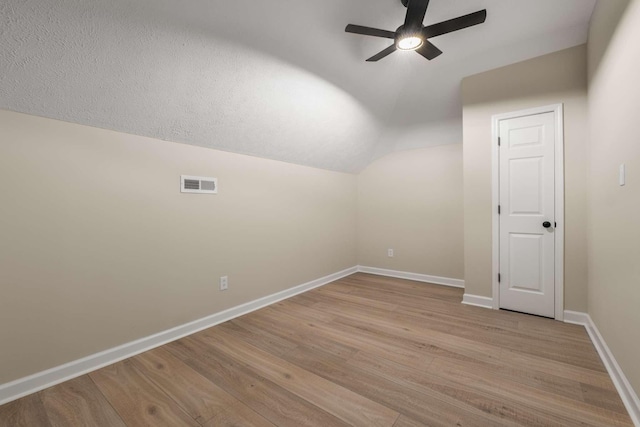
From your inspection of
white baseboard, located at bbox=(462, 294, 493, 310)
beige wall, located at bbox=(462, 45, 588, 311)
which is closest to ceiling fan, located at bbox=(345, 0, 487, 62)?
beige wall, located at bbox=(462, 45, 588, 311)

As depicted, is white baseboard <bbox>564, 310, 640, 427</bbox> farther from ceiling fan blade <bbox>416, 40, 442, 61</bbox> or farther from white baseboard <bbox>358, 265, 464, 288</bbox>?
ceiling fan blade <bbox>416, 40, 442, 61</bbox>

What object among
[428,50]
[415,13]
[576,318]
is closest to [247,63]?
[415,13]

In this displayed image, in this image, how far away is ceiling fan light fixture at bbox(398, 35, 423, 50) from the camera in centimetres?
200

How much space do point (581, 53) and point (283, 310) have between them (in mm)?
3776

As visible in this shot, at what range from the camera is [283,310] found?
113 inches

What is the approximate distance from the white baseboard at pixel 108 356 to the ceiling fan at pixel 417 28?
2.70 meters

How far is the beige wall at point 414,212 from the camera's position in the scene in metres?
3.71

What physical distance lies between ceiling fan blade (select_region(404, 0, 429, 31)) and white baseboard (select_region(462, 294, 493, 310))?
2.69 m

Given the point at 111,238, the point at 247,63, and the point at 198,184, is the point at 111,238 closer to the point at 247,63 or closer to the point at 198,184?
the point at 198,184

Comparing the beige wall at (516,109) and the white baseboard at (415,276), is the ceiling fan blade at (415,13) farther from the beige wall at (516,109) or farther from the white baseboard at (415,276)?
the white baseboard at (415,276)

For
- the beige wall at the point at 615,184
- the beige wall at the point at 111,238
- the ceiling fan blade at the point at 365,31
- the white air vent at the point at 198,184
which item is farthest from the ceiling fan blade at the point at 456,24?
the white air vent at the point at 198,184

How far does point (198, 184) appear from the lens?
2.42 m

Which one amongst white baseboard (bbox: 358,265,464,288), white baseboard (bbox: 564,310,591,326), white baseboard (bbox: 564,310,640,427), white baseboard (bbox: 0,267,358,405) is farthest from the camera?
white baseboard (bbox: 358,265,464,288)

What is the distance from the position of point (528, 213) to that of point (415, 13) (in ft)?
7.09
